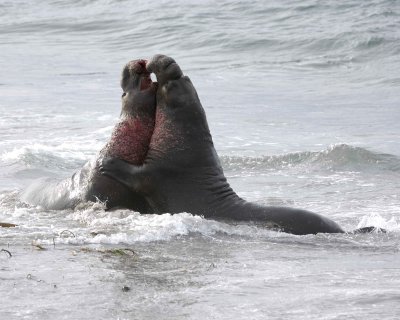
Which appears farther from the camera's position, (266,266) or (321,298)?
(266,266)

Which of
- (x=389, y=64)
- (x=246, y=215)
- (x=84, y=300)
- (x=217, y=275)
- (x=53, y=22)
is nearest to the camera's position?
(x=84, y=300)

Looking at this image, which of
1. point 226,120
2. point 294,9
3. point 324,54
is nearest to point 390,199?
point 226,120

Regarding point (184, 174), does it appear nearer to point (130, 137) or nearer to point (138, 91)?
point (130, 137)

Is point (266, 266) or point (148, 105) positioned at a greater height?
point (148, 105)

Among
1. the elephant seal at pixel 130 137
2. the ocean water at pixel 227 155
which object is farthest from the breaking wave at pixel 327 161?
the elephant seal at pixel 130 137

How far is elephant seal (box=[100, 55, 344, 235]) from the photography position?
24.2 ft

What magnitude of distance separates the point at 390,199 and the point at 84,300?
16.2 ft

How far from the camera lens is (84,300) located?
17.5 ft

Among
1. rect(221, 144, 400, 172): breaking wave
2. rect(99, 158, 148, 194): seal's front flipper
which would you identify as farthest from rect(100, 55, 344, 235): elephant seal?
rect(221, 144, 400, 172): breaking wave

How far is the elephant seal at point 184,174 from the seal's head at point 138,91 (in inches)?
3.2

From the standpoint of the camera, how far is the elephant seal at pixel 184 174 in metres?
7.39

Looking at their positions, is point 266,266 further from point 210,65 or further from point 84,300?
point 210,65

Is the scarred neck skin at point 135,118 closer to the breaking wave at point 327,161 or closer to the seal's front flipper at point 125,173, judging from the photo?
the seal's front flipper at point 125,173

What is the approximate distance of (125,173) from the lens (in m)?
7.52
